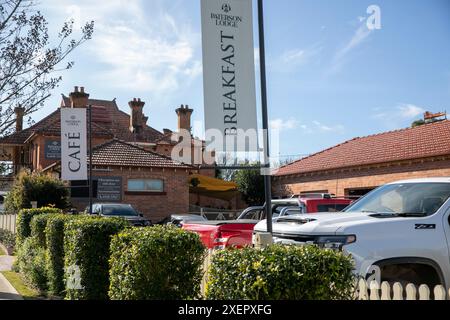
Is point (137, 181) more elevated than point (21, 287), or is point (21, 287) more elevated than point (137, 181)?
point (137, 181)

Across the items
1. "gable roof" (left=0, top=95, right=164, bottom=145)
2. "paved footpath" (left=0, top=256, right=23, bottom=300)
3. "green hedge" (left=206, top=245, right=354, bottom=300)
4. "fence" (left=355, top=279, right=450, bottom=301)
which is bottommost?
"paved footpath" (left=0, top=256, right=23, bottom=300)

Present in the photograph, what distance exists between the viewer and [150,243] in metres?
5.36

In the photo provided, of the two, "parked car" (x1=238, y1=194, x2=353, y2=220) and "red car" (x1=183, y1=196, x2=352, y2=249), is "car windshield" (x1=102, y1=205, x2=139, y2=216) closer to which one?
"red car" (x1=183, y1=196, x2=352, y2=249)

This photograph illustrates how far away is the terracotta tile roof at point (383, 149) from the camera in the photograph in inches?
776

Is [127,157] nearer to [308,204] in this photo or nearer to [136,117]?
[136,117]


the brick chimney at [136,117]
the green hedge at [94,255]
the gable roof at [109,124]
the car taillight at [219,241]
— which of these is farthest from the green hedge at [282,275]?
the brick chimney at [136,117]

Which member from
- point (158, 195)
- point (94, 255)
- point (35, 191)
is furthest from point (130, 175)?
point (94, 255)

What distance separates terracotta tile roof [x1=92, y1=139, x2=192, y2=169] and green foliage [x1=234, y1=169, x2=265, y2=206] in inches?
214

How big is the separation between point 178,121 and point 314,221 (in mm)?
34683

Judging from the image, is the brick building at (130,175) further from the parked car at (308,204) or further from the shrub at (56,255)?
the shrub at (56,255)

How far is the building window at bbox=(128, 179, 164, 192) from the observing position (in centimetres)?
2683

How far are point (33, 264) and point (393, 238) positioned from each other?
719 centimetres

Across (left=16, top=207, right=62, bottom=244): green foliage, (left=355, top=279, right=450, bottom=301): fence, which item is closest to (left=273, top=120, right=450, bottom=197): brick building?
(left=16, top=207, right=62, bottom=244): green foliage

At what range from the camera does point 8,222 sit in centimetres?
1889
